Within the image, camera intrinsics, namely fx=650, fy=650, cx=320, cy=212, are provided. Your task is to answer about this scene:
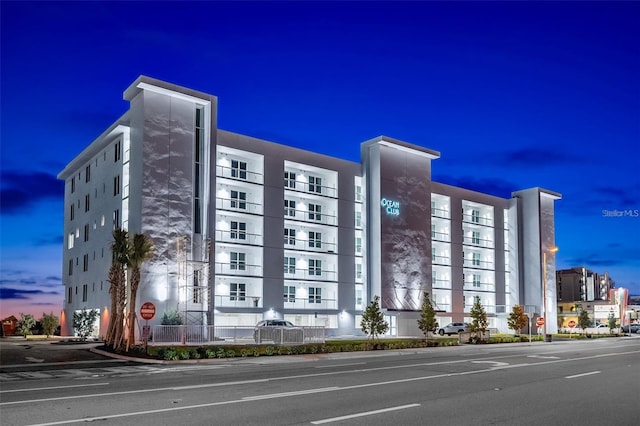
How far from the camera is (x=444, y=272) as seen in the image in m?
72.9

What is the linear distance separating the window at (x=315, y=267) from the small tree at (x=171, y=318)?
17.4 metres

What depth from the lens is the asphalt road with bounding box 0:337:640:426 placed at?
11.9 meters

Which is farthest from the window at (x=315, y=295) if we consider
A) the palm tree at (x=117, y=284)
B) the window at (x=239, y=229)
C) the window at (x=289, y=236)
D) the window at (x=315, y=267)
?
the palm tree at (x=117, y=284)

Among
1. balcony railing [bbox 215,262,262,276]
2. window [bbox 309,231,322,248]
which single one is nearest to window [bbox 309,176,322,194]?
window [bbox 309,231,322,248]

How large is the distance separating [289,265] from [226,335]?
1314cm

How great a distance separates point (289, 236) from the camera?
59.3 meters

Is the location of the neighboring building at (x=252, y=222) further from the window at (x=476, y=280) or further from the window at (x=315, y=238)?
the window at (x=476, y=280)

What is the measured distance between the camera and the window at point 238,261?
5528 centimetres

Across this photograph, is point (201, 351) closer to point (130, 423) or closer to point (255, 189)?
point (130, 423)

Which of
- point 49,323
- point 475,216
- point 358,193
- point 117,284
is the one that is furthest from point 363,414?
point 475,216

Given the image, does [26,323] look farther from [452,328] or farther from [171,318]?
[452,328]

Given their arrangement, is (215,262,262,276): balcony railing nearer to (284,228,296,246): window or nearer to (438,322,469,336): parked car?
(284,228,296,246): window

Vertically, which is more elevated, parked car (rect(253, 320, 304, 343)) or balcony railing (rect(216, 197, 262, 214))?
balcony railing (rect(216, 197, 262, 214))

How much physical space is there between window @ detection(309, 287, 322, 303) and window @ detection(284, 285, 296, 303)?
177 centimetres
